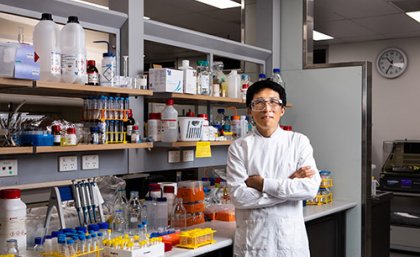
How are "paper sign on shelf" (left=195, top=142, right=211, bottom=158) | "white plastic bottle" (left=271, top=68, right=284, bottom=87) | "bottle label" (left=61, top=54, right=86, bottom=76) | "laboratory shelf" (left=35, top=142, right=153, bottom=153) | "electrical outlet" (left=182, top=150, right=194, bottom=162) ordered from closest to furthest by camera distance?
1. "laboratory shelf" (left=35, top=142, right=153, bottom=153)
2. "bottle label" (left=61, top=54, right=86, bottom=76)
3. "paper sign on shelf" (left=195, top=142, right=211, bottom=158)
4. "electrical outlet" (left=182, top=150, right=194, bottom=162)
5. "white plastic bottle" (left=271, top=68, right=284, bottom=87)

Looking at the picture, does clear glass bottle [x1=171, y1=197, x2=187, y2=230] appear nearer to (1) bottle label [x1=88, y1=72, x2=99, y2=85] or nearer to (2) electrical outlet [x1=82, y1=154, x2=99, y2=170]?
(2) electrical outlet [x1=82, y1=154, x2=99, y2=170]

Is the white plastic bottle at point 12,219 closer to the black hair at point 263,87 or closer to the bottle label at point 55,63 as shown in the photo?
the bottle label at point 55,63

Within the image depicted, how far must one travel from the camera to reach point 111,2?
2.85 metres

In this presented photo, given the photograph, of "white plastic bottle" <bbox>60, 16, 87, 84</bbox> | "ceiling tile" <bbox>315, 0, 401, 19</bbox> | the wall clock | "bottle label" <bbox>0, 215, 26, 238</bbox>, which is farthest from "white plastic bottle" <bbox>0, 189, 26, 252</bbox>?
the wall clock

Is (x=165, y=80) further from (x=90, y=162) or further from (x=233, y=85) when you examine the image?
(x=233, y=85)

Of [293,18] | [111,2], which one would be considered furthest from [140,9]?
[293,18]

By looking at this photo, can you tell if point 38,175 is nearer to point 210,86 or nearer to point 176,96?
point 176,96

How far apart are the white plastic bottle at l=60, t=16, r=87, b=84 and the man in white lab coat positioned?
0.83m

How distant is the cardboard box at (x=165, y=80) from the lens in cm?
268

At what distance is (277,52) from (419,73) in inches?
152

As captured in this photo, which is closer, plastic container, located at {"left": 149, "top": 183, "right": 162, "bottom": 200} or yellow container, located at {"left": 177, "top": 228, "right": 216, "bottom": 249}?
yellow container, located at {"left": 177, "top": 228, "right": 216, "bottom": 249}

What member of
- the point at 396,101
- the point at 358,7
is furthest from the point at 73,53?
the point at 396,101

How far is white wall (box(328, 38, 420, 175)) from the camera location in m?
7.05

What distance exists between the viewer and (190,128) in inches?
113
